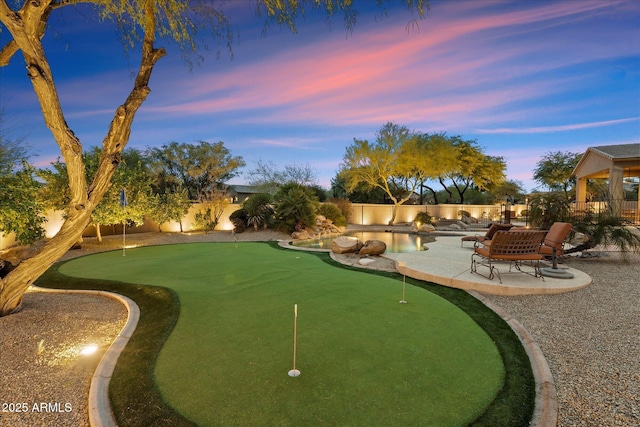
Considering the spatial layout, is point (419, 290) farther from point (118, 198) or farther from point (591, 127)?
point (591, 127)

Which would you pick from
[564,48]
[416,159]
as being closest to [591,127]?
[416,159]

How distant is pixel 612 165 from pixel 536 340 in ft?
58.8

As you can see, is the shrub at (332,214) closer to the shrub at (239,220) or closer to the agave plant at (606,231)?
the shrub at (239,220)

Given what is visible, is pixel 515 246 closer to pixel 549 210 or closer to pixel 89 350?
pixel 549 210

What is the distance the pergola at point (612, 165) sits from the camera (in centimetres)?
1481

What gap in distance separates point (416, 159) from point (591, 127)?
46.6 ft

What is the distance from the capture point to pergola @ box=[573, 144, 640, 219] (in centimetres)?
1481

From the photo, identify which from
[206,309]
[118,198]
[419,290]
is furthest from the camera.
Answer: [118,198]

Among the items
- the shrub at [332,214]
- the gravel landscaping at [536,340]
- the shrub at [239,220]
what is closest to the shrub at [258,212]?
the shrub at [239,220]

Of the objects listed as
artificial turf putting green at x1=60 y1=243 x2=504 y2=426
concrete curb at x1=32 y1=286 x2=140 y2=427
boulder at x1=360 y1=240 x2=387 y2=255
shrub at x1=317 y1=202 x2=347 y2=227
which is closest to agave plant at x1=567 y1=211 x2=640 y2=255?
boulder at x1=360 y1=240 x2=387 y2=255

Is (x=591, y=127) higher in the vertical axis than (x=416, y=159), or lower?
higher

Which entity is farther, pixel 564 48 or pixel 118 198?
pixel 118 198

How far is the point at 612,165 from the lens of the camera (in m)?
15.1

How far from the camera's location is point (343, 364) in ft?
8.96
